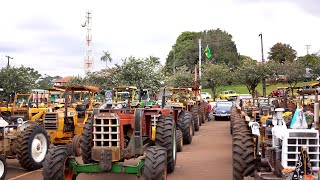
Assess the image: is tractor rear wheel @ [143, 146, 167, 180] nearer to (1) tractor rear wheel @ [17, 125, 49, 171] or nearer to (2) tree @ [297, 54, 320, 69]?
(1) tractor rear wheel @ [17, 125, 49, 171]

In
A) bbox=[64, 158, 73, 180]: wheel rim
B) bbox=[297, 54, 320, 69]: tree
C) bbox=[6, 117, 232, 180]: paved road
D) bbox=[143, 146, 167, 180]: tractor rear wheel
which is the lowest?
bbox=[6, 117, 232, 180]: paved road

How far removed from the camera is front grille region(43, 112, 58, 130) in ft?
43.1

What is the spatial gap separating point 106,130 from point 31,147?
360 cm

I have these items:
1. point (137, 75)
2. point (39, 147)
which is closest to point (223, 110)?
point (137, 75)

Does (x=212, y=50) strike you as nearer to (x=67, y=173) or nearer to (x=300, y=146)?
(x=67, y=173)

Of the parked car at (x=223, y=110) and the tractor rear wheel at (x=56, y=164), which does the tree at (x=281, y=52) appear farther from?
the tractor rear wheel at (x=56, y=164)

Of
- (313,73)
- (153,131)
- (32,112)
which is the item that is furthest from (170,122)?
(313,73)

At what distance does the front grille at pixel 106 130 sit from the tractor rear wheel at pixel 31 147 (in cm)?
338

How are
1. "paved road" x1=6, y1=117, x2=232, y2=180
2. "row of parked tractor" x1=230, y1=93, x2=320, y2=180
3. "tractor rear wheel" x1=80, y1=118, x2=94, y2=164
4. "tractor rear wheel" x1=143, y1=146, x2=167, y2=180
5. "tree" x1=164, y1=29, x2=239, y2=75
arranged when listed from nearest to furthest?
"row of parked tractor" x1=230, y1=93, x2=320, y2=180 → "tractor rear wheel" x1=143, y1=146, x2=167, y2=180 → "tractor rear wheel" x1=80, y1=118, x2=94, y2=164 → "paved road" x1=6, y1=117, x2=232, y2=180 → "tree" x1=164, y1=29, x2=239, y2=75

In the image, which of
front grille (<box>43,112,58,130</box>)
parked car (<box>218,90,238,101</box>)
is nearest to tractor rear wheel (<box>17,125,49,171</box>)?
front grille (<box>43,112,58,130</box>)

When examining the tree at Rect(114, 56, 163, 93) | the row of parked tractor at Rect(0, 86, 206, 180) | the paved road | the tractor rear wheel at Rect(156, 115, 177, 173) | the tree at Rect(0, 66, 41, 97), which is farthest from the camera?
the tree at Rect(0, 66, 41, 97)

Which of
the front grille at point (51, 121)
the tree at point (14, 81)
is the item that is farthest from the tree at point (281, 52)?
the front grille at point (51, 121)

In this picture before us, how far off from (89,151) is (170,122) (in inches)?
77.8

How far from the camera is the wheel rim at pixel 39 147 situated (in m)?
10.9
